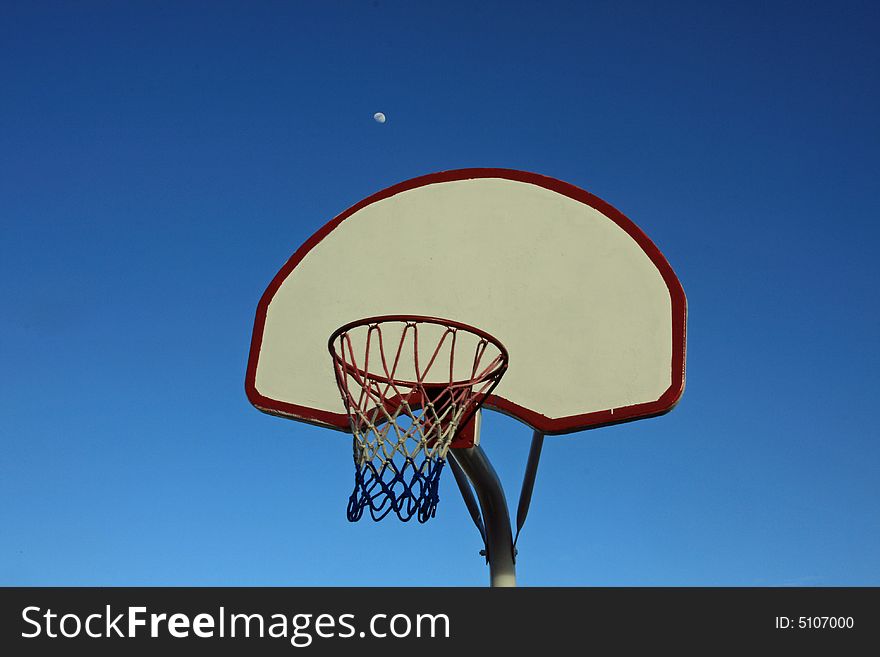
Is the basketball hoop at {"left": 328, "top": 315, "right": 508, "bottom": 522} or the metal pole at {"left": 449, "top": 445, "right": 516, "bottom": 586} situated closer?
the basketball hoop at {"left": 328, "top": 315, "right": 508, "bottom": 522}

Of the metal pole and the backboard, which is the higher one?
the backboard

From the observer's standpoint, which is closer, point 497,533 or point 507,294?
point 507,294

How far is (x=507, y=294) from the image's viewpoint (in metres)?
5.12

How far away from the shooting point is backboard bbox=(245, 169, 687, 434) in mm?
4855

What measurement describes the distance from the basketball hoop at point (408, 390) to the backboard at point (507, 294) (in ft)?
0.76

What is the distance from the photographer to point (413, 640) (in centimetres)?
474

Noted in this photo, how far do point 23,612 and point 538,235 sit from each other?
3.25 m

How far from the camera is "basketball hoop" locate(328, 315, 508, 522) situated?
14.3 ft

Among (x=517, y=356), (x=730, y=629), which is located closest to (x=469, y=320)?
(x=517, y=356)

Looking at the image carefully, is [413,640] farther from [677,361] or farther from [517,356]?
[677,361]

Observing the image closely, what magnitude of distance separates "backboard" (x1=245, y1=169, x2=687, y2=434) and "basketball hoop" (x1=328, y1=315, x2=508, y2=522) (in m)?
0.23

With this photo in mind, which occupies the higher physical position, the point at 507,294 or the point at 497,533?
the point at 507,294

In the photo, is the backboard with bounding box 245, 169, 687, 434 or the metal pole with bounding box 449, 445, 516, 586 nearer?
the backboard with bounding box 245, 169, 687, 434

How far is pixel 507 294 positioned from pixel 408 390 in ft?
2.64
